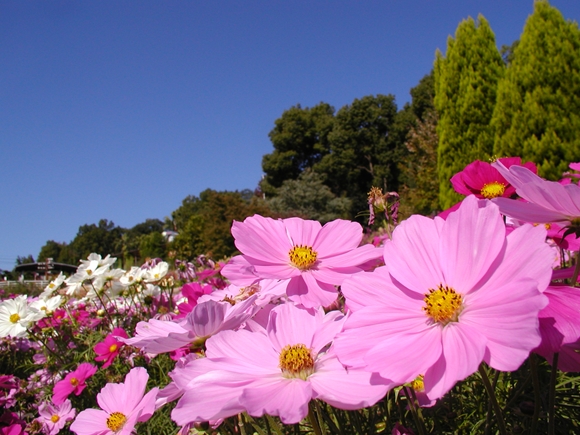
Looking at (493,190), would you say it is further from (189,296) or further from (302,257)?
(189,296)

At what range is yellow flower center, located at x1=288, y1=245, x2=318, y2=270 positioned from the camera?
0.66m

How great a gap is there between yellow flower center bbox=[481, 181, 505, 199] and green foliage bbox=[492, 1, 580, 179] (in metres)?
5.98

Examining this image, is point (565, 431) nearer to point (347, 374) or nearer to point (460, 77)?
point (347, 374)

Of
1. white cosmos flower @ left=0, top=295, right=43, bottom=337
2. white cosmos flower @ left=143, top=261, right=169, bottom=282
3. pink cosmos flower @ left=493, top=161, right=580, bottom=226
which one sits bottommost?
pink cosmos flower @ left=493, top=161, right=580, bottom=226

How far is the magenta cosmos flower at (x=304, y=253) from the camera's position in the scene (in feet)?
2.02

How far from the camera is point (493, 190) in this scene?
79 centimetres

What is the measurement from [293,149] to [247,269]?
948 inches

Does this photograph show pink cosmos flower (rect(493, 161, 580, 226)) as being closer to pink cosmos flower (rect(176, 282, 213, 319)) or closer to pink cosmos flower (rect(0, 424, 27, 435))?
pink cosmos flower (rect(176, 282, 213, 319))

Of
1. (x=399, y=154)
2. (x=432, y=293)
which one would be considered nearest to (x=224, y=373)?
(x=432, y=293)

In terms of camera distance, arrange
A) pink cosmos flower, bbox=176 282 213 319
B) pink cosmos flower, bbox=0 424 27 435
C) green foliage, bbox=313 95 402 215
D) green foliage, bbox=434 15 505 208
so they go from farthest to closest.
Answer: green foliage, bbox=313 95 402 215
green foliage, bbox=434 15 505 208
pink cosmos flower, bbox=0 424 27 435
pink cosmos flower, bbox=176 282 213 319

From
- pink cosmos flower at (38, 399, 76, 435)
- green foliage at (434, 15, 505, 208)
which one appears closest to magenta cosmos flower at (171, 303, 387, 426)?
pink cosmos flower at (38, 399, 76, 435)

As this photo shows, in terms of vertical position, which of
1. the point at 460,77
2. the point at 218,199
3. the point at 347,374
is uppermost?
the point at 218,199

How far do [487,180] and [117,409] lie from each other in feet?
2.50

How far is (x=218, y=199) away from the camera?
16.6 m
